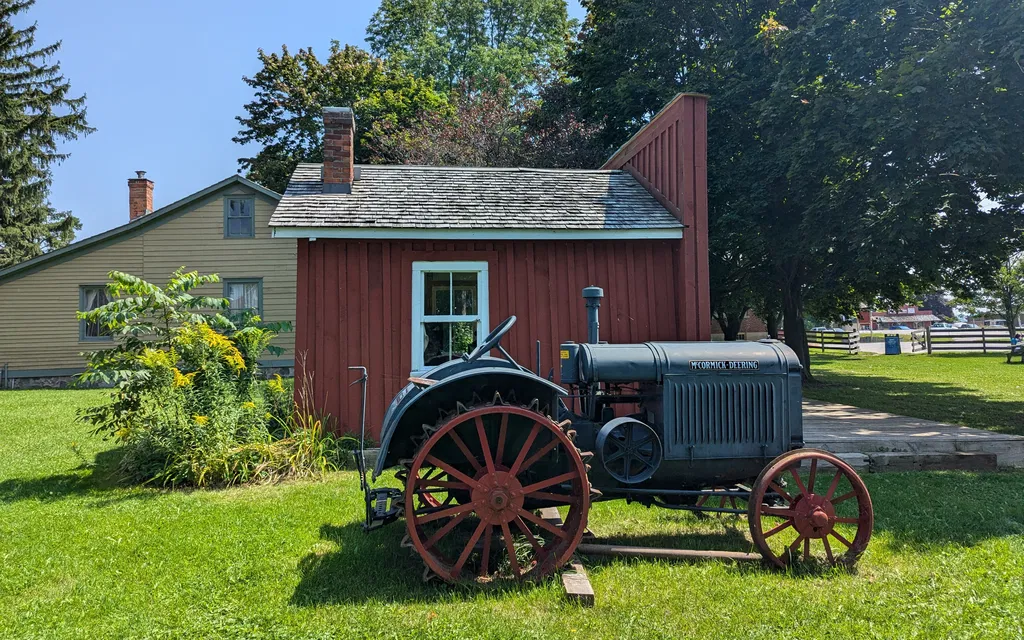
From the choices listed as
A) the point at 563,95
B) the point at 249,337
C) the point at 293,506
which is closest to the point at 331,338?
the point at 249,337

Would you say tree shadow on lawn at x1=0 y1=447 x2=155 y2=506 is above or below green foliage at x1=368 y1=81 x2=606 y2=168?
below

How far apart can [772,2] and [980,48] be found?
21.1ft

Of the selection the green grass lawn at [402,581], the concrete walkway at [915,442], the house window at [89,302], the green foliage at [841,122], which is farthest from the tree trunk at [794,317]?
the house window at [89,302]

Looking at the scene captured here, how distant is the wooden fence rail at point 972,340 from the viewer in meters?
27.3

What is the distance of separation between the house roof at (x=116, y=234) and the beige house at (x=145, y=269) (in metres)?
0.02

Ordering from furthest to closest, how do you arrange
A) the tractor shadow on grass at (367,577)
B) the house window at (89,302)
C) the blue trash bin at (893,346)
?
the blue trash bin at (893,346) → the house window at (89,302) → the tractor shadow on grass at (367,577)

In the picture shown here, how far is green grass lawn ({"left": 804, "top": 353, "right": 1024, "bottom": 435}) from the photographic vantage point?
10070mm

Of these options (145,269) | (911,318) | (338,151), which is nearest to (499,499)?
(338,151)

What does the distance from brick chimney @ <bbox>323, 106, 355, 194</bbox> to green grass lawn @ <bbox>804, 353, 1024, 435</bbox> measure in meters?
9.35

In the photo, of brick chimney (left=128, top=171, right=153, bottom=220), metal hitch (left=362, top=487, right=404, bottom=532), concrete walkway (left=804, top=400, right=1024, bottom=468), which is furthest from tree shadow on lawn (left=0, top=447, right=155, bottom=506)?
brick chimney (left=128, top=171, right=153, bottom=220)

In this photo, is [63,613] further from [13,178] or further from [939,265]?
[13,178]

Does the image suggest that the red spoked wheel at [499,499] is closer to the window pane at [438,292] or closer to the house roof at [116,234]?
the window pane at [438,292]

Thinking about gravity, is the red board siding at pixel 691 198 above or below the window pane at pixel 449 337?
above

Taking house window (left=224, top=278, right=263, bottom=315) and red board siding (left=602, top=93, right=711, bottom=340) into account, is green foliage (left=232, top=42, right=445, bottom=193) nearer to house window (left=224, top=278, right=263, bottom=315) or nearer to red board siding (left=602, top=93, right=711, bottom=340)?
house window (left=224, top=278, right=263, bottom=315)
